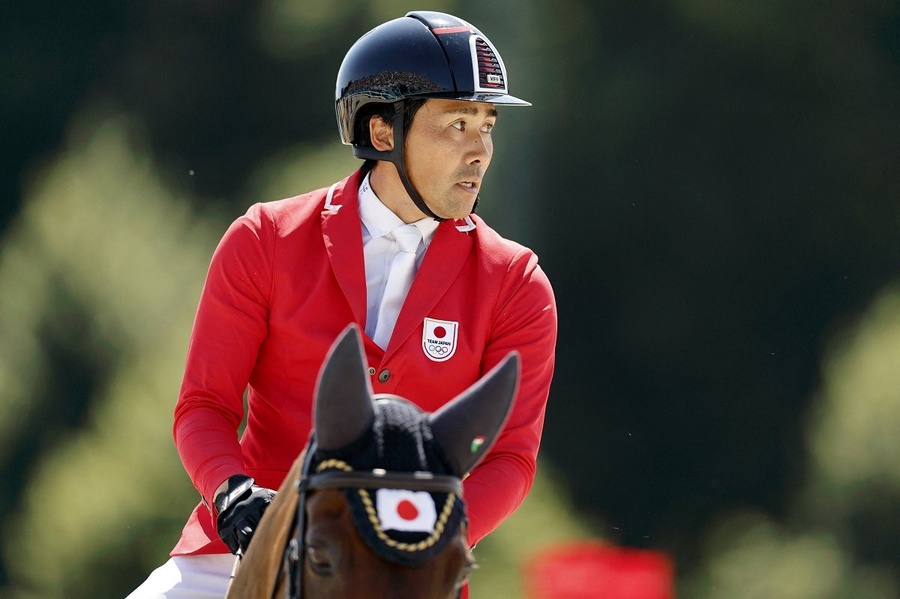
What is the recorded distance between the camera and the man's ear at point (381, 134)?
3.41 meters

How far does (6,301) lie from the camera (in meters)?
8.02

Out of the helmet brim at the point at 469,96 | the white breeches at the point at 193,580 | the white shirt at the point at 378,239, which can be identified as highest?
the helmet brim at the point at 469,96

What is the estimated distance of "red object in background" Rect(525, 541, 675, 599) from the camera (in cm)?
742

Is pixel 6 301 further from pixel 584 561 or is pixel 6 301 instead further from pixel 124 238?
pixel 584 561

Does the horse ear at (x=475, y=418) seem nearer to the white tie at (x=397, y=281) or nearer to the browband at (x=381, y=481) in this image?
the browband at (x=381, y=481)

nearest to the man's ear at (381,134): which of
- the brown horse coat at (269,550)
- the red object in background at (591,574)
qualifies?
the brown horse coat at (269,550)

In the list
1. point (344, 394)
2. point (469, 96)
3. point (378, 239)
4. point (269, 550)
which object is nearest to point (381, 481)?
point (344, 394)

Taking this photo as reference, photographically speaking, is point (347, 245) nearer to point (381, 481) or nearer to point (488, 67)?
point (488, 67)

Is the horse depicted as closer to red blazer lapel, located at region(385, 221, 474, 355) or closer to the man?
the man

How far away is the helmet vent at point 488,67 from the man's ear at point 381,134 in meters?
0.26

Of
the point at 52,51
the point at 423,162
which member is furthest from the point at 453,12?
the point at 423,162

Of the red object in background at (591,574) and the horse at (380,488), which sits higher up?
the red object in background at (591,574)

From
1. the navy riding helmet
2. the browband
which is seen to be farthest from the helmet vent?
the browband

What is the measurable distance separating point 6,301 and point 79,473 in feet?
4.11
